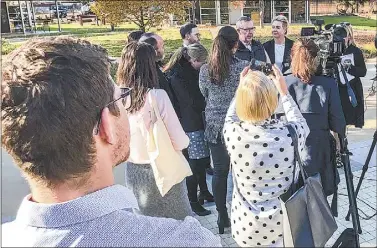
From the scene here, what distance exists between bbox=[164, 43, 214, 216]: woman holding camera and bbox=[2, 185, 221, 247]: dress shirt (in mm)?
2786

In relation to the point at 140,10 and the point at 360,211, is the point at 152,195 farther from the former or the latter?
the point at 140,10

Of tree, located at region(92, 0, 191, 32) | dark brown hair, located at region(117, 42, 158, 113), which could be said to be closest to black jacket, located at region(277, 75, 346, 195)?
dark brown hair, located at region(117, 42, 158, 113)

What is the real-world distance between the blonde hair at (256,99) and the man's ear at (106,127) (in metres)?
1.40

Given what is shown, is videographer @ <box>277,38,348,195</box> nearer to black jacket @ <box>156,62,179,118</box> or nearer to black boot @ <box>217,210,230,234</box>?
black boot @ <box>217,210,230,234</box>

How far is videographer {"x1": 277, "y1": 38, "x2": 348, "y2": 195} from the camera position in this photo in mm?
2998

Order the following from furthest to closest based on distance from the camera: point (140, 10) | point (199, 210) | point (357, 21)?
point (357, 21), point (140, 10), point (199, 210)

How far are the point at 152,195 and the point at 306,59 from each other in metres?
1.46

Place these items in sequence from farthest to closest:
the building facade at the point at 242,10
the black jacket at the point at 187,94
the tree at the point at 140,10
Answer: the building facade at the point at 242,10, the tree at the point at 140,10, the black jacket at the point at 187,94

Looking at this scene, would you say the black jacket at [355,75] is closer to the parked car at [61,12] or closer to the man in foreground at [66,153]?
the man in foreground at [66,153]

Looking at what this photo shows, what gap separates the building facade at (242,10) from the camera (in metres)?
17.4

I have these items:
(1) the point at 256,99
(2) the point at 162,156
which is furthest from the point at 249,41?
(1) the point at 256,99

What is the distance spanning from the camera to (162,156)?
2834 millimetres

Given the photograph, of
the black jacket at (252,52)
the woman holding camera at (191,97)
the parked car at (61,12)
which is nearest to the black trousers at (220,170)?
the woman holding camera at (191,97)

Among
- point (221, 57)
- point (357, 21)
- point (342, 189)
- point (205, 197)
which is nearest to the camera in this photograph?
point (221, 57)
